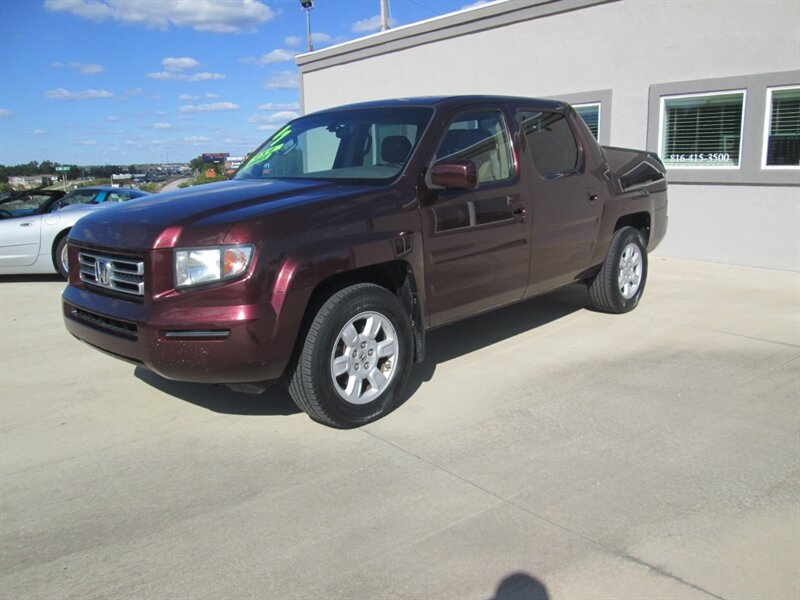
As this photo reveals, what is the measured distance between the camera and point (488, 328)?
6344mm

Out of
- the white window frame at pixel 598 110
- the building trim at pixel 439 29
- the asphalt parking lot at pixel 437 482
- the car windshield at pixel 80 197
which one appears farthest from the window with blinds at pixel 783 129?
the car windshield at pixel 80 197

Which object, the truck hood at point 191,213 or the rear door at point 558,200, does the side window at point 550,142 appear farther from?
the truck hood at point 191,213

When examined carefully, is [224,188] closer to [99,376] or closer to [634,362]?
[99,376]

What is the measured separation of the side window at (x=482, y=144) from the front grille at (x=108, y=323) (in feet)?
7.26

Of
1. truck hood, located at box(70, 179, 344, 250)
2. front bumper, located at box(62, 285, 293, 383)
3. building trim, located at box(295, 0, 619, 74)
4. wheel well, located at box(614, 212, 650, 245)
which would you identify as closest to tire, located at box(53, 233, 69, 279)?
truck hood, located at box(70, 179, 344, 250)

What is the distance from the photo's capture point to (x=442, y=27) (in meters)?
12.1

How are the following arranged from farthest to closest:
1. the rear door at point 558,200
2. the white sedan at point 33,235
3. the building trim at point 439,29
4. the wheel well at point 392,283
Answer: the building trim at point 439,29 < the white sedan at point 33,235 < the rear door at point 558,200 < the wheel well at point 392,283

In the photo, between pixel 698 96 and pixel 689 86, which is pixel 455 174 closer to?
pixel 689 86

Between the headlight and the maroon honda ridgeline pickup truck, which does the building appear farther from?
the headlight

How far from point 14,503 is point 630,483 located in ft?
9.96

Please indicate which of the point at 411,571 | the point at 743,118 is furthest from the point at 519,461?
the point at 743,118

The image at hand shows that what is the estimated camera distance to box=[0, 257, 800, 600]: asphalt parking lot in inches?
108

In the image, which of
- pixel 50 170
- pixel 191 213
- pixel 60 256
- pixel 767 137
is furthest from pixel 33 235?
pixel 50 170

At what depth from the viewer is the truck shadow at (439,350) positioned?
459 cm
